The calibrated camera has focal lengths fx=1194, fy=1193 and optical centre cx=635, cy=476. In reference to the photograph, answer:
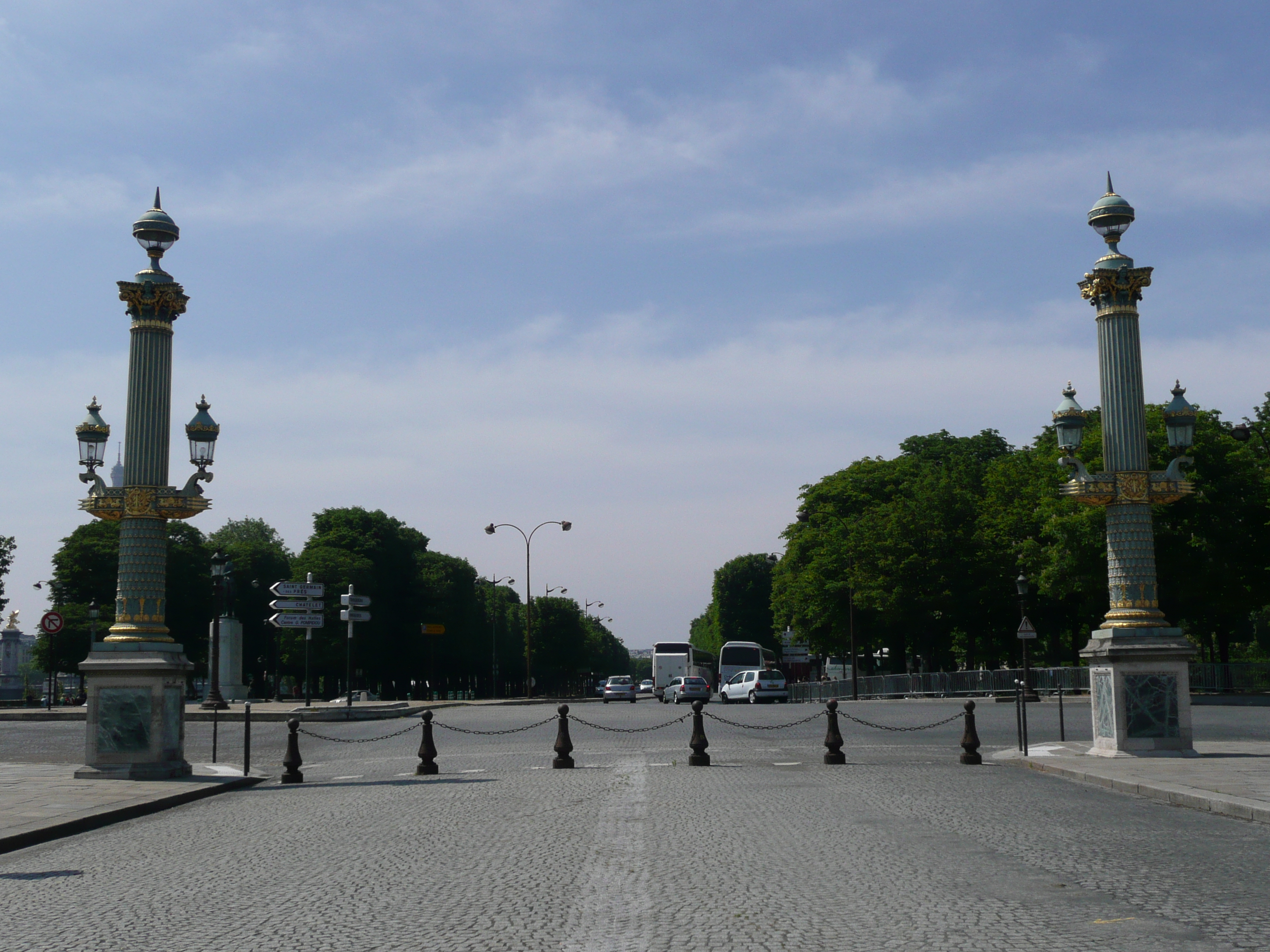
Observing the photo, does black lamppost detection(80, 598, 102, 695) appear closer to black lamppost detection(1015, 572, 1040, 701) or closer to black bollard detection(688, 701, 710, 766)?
black bollard detection(688, 701, 710, 766)

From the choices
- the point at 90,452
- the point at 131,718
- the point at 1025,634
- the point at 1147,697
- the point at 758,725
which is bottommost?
the point at 758,725

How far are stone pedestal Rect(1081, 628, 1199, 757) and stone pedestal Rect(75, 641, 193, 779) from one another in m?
15.0

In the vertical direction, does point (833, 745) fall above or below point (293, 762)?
above

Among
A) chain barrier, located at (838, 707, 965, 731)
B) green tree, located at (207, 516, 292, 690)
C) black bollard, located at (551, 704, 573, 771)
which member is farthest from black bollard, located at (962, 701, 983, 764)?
green tree, located at (207, 516, 292, 690)

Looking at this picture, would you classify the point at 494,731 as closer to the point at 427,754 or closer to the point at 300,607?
the point at 427,754

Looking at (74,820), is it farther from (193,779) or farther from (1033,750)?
(1033,750)

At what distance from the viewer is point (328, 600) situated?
73.6 metres

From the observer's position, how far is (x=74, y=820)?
1312 centimetres

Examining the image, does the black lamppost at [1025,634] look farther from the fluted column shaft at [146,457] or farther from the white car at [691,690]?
the fluted column shaft at [146,457]

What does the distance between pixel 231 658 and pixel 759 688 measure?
27.3 metres

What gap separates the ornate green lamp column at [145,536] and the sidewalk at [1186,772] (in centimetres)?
1373

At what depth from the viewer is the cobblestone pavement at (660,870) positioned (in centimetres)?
718

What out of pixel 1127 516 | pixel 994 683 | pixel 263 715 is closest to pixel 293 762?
pixel 1127 516

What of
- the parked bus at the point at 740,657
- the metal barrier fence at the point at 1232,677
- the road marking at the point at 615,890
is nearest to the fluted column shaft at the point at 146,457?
the road marking at the point at 615,890
